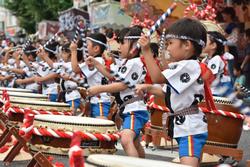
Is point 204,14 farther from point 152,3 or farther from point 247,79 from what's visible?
point 152,3

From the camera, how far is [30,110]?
5.28 meters

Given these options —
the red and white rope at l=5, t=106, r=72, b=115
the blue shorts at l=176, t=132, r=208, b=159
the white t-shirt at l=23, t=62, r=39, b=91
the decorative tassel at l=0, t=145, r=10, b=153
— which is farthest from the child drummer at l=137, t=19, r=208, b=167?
the white t-shirt at l=23, t=62, r=39, b=91

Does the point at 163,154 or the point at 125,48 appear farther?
the point at 163,154

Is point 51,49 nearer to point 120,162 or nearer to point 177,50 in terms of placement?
point 177,50

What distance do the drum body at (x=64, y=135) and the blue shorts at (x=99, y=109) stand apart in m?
2.19

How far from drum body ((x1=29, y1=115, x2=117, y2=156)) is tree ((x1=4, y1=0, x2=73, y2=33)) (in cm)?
2228

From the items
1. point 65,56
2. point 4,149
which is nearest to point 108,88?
point 4,149

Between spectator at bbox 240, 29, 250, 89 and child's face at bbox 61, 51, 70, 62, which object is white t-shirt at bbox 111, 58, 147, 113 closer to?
child's face at bbox 61, 51, 70, 62

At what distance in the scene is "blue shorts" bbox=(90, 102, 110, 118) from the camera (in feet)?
21.1

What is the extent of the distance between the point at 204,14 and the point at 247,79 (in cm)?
233

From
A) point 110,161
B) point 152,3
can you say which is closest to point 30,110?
point 110,161

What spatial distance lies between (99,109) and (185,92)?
8.44ft

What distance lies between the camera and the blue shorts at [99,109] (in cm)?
643

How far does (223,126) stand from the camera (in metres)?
5.57
